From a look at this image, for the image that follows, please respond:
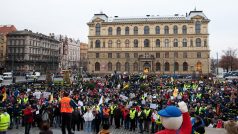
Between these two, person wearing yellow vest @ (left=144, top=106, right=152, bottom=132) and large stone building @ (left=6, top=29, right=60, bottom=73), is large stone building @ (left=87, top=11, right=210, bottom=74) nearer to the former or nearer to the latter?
large stone building @ (left=6, top=29, right=60, bottom=73)

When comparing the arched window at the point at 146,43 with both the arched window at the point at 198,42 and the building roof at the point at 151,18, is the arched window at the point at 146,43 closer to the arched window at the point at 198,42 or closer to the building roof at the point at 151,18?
the building roof at the point at 151,18

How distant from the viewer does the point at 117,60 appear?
8462cm

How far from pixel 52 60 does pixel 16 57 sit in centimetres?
1699

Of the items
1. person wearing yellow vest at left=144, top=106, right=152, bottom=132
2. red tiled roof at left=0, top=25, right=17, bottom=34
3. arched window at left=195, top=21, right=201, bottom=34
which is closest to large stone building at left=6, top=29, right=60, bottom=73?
red tiled roof at left=0, top=25, right=17, bottom=34

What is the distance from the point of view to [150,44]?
8338 cm

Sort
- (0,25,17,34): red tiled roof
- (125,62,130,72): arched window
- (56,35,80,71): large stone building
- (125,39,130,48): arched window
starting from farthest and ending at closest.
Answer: (56,35,80,71): large stone building < (0,25,17,34): red tiled roof < (125,39,130,48): arched window < (125,62,130,72): arched window

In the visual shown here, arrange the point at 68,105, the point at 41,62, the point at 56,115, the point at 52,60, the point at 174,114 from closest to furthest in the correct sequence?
the point at 174,114 < the point at 68,105 < the point at 56,115 < the point at 41,62 < the point at 52,60

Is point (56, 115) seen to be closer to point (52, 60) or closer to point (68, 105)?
point (68, 105)

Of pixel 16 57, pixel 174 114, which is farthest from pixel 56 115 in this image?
pixel 16 57

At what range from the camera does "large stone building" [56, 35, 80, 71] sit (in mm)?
129125

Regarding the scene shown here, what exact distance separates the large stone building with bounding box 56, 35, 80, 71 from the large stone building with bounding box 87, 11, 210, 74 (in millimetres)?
40209

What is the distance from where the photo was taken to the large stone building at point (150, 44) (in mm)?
81250

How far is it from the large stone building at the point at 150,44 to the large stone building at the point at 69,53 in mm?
40209

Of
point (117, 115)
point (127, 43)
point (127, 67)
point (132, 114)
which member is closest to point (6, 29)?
point (127, 43)
